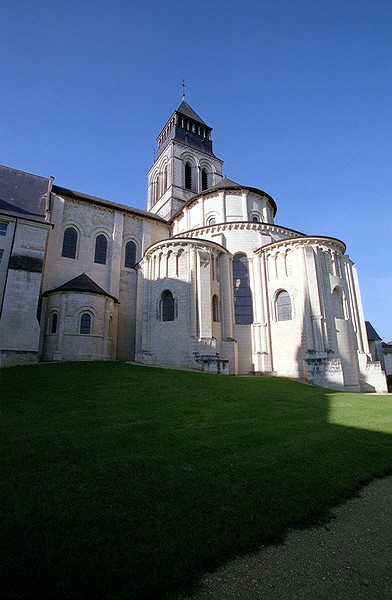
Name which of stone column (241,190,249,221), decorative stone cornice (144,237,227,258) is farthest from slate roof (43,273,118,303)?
stone column (241,190,249,221)

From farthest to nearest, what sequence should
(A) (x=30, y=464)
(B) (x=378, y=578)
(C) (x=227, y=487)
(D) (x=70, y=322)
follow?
(D) (x=70, y=322), (A) (x=30, y=464), (C) (x=227, y=487), (B) (x=378, y=578)

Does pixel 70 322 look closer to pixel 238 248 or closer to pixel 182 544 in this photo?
pixel 238 248

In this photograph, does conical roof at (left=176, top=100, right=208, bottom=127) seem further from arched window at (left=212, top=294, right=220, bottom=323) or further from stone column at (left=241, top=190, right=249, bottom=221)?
arched window at (left=212, top=294, right=220, bottom=323)

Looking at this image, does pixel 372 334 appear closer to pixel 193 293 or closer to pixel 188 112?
pixel 193 293

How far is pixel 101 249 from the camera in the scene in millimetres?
28375

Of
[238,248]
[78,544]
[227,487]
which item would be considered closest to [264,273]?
[238,248]

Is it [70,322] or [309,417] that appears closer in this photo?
[309,417]

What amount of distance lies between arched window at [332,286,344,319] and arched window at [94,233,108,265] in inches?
785

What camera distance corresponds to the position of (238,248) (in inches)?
1017

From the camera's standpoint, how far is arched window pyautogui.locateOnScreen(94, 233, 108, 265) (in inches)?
1099

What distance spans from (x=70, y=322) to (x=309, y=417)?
713 inches

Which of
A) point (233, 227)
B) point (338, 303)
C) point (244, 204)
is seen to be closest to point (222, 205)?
point (244, 204)

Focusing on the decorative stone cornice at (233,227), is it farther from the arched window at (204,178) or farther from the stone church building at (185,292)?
the arched window at (204,178)

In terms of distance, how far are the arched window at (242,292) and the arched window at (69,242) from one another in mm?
14184
